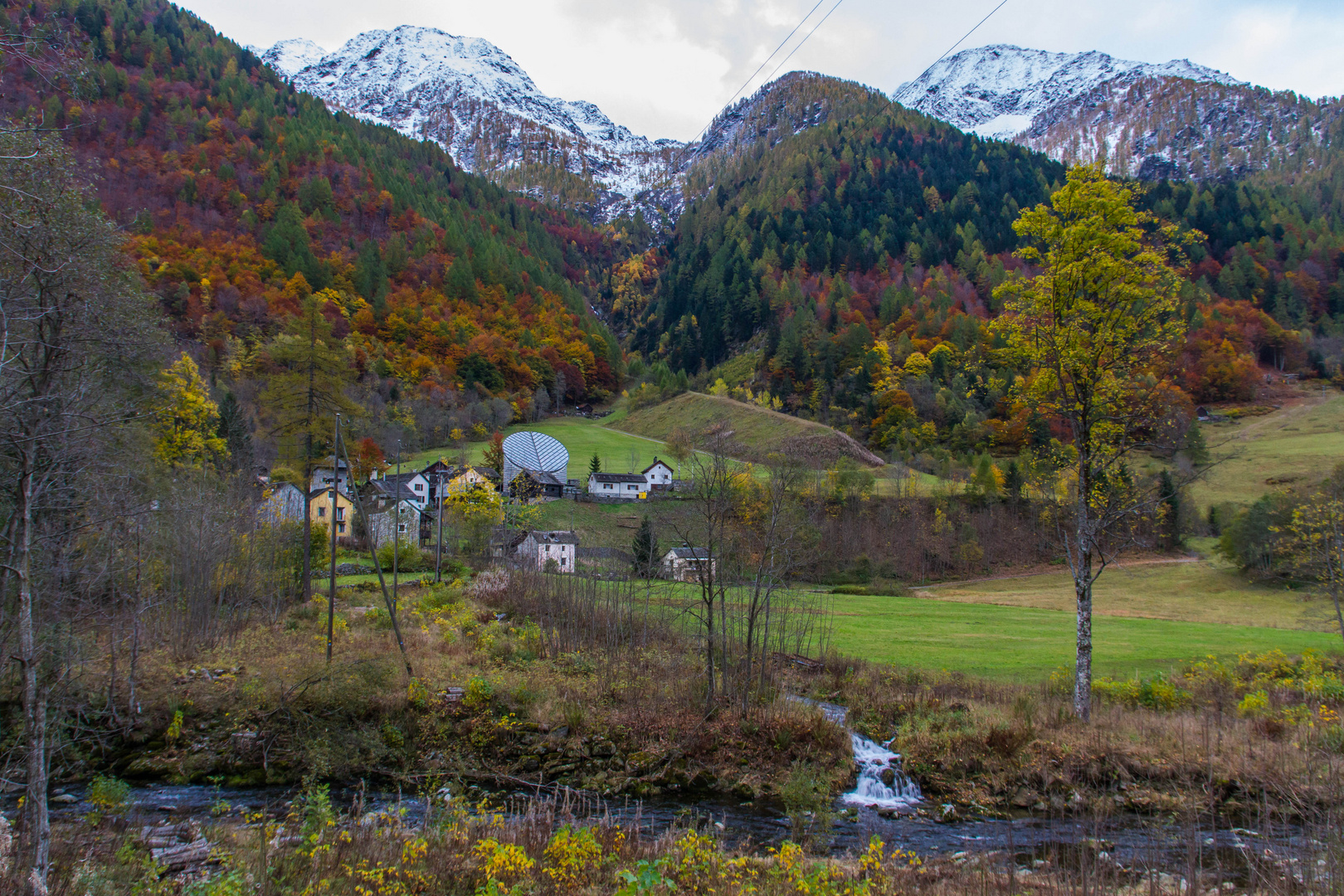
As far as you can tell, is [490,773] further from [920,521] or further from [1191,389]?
[1191,389]

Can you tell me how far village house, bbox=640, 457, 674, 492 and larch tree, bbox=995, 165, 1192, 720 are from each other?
59.0 m

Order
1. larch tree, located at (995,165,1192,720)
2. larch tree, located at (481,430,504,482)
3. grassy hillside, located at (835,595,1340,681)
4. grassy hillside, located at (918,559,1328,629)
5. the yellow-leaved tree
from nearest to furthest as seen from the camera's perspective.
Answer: larch tree, located at (995,165,1192,720) → grassy hillside, located at (835,595,1340,681) → the yellow-leaved tree → grassy hillside, located at (918,559,1328,629) → larch tree, located at (481,430,504,482)

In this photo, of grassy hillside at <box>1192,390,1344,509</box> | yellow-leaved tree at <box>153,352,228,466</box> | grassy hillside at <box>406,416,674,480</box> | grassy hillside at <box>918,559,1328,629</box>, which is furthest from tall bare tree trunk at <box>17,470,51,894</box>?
grassy hillside at <box>406,416,674,480</box>

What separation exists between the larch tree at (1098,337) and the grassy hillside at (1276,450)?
43.4 metres

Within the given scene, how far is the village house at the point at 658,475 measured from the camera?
7231cm

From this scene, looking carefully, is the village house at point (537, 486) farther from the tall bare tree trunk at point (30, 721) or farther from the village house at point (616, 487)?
the tall bare tree trunk at point (30, 721)

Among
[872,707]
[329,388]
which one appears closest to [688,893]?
[872,707]

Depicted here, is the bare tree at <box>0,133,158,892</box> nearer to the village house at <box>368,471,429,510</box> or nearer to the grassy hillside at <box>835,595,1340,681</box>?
the grassy hillside at <box>835,595,1340,681</box>

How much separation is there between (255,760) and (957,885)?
16.0m

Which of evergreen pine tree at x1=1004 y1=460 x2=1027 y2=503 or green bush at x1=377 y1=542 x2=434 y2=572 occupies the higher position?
evergreen pine tree at x1=1004 y1=460 x2=1027 y2=503

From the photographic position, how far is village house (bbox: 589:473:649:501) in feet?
227

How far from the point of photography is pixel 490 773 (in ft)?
49.4

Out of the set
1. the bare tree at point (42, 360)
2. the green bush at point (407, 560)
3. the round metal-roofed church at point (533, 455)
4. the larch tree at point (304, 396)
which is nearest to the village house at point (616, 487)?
the round metal-roofed church at point (533, 455)

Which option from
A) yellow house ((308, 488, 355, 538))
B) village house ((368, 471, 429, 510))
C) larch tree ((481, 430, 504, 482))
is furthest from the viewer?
larch tree ((481, 430, 504, 482))
